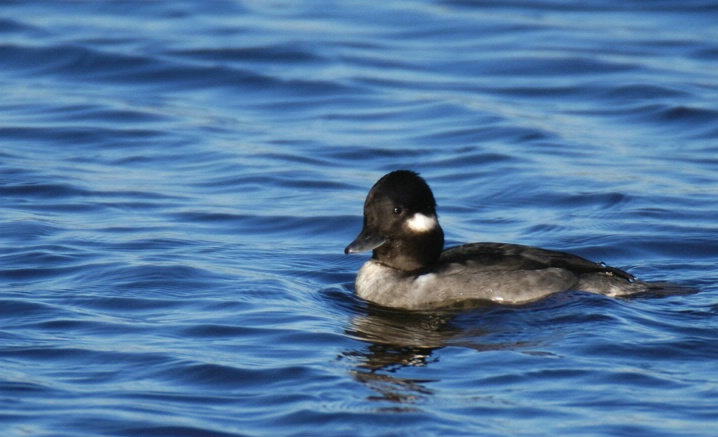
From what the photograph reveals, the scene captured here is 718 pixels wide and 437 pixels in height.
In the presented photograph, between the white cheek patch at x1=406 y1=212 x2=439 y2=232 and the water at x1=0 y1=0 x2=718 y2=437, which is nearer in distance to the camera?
the water at x1=0 y1=0 x2=718 y2=437

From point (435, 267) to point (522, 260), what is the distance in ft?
2.36

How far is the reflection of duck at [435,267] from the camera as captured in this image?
34.6ft

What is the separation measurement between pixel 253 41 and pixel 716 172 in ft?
27.7

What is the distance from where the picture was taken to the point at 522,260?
34.6 ft

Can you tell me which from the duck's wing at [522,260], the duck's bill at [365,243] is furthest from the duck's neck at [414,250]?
the duck's wing at [522,260]

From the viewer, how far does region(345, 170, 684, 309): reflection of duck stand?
1053cm

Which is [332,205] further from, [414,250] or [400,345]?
[400,345]

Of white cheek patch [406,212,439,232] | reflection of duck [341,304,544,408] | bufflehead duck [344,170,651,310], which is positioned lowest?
reflection of duck [341,304,544,408]

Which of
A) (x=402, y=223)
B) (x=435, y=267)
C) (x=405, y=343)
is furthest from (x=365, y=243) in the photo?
(x=405, y=343)

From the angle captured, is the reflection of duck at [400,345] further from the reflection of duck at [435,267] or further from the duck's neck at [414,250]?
the duck's neck at [414,250]

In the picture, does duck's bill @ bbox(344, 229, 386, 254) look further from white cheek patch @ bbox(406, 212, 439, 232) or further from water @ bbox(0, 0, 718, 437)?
water @ bbox(0, 0, 718, 437)

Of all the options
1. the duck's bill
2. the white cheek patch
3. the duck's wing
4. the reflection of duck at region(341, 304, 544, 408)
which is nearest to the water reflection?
the reflection of duck at region(341, 304, 544, 408)

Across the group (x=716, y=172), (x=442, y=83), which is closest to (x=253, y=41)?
(x=442, y=83)

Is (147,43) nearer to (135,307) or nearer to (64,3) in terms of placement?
(64,3)
